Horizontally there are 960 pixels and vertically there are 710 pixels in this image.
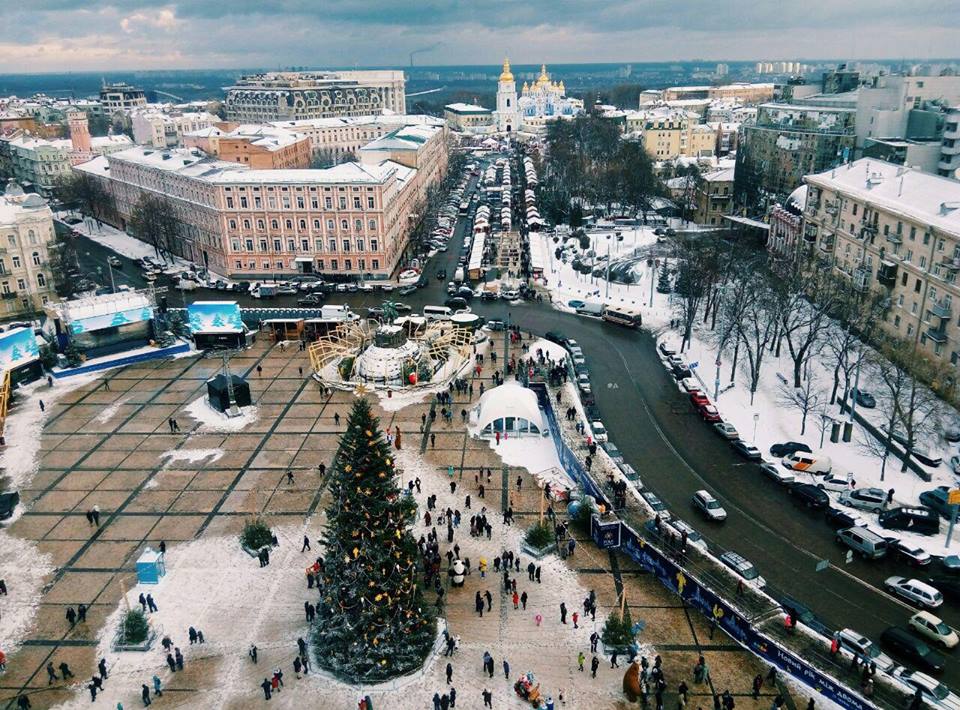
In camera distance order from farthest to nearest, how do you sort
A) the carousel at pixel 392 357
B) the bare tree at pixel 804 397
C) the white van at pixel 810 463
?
the carousel at pixel 392 357 < the bare tree at pixel 804 397 < the white van at pixel 810 463

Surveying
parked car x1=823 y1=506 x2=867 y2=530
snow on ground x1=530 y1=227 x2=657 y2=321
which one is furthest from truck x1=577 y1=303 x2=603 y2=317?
parked car x1=823 y1=506 x2=867 y2=530

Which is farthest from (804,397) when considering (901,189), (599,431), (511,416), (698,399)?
(901,189)

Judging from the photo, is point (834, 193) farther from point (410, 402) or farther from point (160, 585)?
point (160, 585)

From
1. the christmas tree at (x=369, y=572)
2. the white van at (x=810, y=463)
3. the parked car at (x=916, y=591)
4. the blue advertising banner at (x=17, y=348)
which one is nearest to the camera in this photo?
the christmas tree at (x=369, y=572)

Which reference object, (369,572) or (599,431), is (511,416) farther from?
(369,572)

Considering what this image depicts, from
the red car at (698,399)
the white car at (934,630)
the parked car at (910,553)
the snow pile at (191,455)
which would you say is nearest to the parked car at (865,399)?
the red car at (698,399)

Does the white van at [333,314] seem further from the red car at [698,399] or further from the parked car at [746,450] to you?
the parked car at [746,450]
